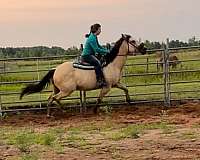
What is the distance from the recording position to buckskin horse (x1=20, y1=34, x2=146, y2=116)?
12.9m

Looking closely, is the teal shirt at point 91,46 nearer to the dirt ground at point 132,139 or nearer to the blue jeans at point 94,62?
the blue jeans at point 94,62

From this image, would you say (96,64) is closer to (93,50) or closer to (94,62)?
(94,62)

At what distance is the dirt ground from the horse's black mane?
1.29m

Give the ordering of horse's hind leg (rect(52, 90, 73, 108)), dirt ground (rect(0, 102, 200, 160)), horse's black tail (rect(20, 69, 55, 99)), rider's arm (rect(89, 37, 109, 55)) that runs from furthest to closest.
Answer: horse's black tail (rect(20, 69, 55, 99)) < horse's hind leg (rect(52, 90, 73, 108)) < rider's arm (rect(89, 37, 109, 55)) < dirt ground (rect(0, 102, 200, 160))

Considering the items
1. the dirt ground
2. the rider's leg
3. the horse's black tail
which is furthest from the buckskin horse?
the dirt ground

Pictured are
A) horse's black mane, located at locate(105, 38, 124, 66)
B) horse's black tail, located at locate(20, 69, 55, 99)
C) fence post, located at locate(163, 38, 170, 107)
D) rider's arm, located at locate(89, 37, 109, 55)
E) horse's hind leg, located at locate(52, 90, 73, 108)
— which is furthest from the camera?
fence post, located at locate(163, 38, 170, 107)

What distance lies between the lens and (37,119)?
1283 centimetres

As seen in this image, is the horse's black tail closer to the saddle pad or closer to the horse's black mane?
the saddle pad

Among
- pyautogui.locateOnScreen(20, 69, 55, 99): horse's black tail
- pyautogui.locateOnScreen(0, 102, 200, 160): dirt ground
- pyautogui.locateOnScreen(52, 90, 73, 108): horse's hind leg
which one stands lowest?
pyautogui.locateOnScreen(0, 102, 200, 160): dirt ground

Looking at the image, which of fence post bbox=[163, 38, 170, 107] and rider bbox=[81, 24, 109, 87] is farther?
fence post bbox=[163, 38, 170, 107]

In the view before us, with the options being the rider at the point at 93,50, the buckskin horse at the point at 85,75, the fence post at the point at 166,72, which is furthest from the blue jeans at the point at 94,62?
the fence post at the point at 166,72

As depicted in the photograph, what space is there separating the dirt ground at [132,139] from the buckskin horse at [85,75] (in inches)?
23.6

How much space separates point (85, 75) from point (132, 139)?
14.2 ft

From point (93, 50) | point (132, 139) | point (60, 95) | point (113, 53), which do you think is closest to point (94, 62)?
point (93, 50)
